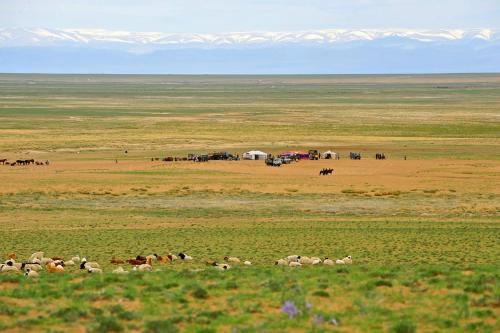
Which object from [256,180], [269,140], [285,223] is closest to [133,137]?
[269,140]

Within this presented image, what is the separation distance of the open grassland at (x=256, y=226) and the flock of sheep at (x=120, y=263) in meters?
0.46

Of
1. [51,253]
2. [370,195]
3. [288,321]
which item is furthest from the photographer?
[370,195]

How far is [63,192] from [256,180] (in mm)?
12175

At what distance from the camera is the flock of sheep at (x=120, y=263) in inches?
798

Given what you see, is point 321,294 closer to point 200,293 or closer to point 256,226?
point 200,293

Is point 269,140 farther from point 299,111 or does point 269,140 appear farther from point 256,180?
point 299,111

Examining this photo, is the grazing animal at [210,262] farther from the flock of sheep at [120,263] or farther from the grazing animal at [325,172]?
the grazing animal at [325,172]

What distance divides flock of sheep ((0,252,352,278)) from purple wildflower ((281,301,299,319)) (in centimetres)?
561

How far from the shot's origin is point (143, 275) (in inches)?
702

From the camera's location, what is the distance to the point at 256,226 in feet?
112

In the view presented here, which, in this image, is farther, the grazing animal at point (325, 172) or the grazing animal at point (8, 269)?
the grazing animal at point (325, 172)

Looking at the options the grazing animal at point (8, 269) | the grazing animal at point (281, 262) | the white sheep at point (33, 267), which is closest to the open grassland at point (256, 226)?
the grazing animal at point (281, 262)

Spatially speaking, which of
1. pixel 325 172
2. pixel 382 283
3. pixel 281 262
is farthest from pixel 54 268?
pixel 325 172

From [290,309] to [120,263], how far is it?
976 centimetres
